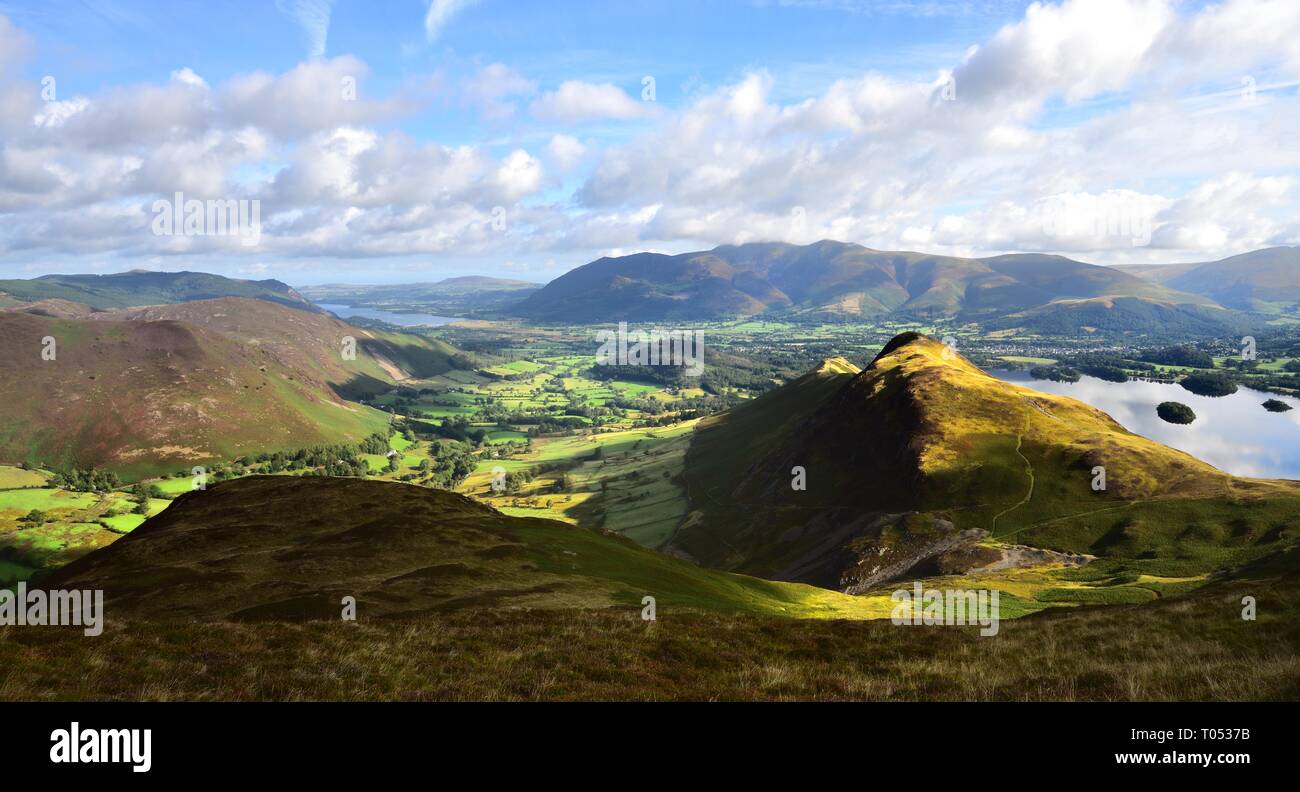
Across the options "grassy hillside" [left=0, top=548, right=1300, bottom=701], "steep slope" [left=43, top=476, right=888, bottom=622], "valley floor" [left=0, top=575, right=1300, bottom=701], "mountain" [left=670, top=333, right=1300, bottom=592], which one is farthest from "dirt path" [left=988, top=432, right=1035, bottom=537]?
"valley floor" [left=0, top=575, right=1300, bottom=701]

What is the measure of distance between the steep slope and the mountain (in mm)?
46117

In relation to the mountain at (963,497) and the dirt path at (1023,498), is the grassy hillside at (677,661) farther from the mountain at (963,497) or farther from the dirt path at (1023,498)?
the dirt path at (1023,498)

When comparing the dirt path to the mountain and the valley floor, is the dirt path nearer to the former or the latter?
the mountain

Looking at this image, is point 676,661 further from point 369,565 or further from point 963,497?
point 963,497

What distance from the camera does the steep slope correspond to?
4578cm

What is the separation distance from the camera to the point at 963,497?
125m

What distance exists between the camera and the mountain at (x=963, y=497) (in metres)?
98.2

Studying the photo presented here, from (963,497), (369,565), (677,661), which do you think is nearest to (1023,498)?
(963,497)

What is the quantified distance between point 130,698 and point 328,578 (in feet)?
134

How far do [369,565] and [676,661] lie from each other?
148 ft
